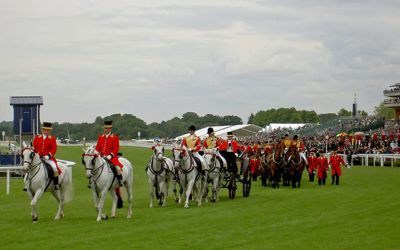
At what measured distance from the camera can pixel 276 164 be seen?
29.6 m

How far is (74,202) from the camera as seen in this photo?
23.0 meters

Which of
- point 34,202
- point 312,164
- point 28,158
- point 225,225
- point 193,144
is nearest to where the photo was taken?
point 225,225

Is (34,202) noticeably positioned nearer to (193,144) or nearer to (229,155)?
(193,144)

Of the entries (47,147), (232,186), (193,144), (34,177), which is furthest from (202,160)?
(34,177)

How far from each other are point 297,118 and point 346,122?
266ft

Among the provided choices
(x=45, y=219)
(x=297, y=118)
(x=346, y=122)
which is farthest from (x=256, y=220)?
(x=297, y=118)

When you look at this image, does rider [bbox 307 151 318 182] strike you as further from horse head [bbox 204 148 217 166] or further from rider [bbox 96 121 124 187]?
rider [bbox 96 121 124 187]

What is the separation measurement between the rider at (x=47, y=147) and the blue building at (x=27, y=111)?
1835 cm

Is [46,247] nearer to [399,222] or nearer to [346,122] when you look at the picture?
[399,222]

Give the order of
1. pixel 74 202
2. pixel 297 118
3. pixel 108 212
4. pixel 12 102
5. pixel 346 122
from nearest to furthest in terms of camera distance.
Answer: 1. pixel 108 212
2. pixel 74 202
3. pixel 12 102
4. pixel 346 122
5. pixel 297 118

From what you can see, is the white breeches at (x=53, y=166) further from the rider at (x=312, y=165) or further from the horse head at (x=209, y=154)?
the rider at (x=312, y=165)

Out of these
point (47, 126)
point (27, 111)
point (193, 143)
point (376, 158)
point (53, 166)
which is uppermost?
point (27, 111)

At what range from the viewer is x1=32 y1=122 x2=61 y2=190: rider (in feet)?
57.6

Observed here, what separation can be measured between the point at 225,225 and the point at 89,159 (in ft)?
11.1
